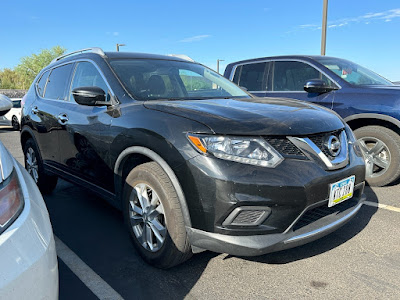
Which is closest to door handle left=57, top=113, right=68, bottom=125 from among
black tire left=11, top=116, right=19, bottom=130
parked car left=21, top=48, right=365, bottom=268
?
parked car left=21, top=48, right=365, bottom=268

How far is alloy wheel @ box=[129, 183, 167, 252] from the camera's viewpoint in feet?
7.78

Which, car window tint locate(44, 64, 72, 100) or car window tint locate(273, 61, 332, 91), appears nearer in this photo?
car window tint locate(44, 64, 72, 100)

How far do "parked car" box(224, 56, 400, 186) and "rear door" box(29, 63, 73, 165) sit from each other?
307 cm

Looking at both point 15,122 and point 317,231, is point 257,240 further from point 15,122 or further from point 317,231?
point 15,122

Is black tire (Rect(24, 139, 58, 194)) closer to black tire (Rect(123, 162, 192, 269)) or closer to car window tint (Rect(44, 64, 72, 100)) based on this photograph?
car window tint (Rect(44, 64, 72, 100))

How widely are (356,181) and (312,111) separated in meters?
0.61

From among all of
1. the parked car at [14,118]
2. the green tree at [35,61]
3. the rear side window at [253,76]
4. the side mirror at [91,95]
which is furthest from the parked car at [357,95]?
the green tree at [35,61]

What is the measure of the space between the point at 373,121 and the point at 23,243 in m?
4.41

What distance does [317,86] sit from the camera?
14.6ft

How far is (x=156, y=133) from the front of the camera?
2.31 meters

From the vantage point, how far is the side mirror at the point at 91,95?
9.00 ft

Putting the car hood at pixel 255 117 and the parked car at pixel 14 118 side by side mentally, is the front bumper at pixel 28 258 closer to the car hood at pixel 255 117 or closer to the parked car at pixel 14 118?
the car hood at pixel 255 117

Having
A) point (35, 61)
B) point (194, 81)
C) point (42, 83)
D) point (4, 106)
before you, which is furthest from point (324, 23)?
point (35, 61)

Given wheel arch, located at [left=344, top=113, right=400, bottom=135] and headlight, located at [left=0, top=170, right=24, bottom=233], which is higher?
headlight, located at [left=0, top=170, right=24, bottom=233]
